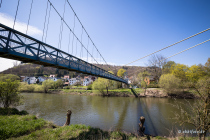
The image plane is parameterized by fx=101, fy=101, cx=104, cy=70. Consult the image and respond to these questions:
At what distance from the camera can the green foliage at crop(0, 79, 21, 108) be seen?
8838mm

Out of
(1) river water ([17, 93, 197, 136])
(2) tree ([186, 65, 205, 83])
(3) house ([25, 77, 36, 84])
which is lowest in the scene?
(1) river water ([17, 93, 197, 136])

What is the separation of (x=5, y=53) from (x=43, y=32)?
3119mm

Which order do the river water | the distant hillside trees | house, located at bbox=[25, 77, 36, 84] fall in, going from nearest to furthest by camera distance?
the river water
the distant hillside trees
house, located at bbox=[25, 77, 36, 84]

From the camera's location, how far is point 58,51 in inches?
295

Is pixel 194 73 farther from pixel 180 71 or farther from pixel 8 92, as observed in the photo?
pixel 8 92

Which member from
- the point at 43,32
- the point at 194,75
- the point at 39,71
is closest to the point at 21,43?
the point at 43,32

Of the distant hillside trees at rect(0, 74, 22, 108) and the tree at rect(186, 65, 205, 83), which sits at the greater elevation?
the tree at rect(186, 65, 205, 83)

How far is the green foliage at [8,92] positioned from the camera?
8.84 m

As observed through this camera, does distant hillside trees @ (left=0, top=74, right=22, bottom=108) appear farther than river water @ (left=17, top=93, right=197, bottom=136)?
Yes

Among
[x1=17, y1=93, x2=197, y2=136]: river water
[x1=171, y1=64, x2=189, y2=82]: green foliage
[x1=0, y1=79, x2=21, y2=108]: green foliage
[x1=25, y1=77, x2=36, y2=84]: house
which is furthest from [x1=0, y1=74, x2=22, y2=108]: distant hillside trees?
[x1=25, y1=77, x2=36, y2=84]: house

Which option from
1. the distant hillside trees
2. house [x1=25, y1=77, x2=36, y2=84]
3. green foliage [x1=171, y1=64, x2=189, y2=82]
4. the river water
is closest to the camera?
the river water

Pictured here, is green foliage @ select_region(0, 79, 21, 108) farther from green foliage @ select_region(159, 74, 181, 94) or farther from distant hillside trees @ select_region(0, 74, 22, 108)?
green foliage @ select_region(159, 74, 181, 94)

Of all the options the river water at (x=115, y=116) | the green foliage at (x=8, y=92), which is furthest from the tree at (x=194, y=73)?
the green foliage at (x=8, y=92)

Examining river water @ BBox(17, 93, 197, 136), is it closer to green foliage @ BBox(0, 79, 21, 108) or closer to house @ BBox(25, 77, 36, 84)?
green foliage @ BBox(0, 79, 21, 108)
